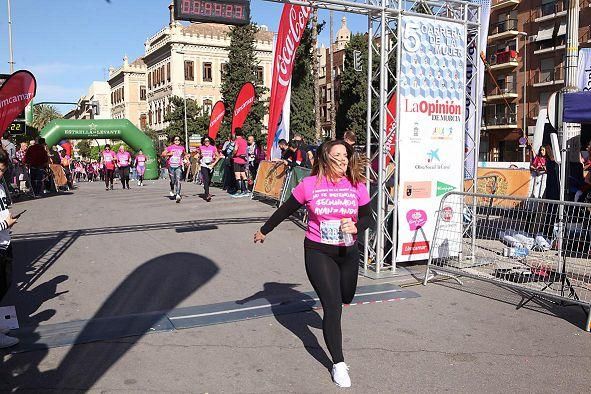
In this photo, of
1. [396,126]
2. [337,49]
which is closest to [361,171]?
[396,126]

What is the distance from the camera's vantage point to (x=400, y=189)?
24.5 feet

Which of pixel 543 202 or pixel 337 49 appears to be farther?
pixel 337 49

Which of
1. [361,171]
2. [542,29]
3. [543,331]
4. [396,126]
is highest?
[542,29]

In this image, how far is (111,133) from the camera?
35062 mm

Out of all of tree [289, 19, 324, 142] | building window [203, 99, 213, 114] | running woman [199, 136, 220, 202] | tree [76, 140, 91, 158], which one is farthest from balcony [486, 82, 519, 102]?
tree [76, 140, 91, 158]

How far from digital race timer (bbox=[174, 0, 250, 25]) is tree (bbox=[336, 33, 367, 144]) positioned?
40612 millimetres

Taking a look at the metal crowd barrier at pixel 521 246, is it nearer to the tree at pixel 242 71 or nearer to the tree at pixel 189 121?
the tree at pixel 242 71

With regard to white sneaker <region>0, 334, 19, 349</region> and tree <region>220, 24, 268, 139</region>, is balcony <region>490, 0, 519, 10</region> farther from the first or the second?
white sneaker <region>0, 334, 19, 349</region>

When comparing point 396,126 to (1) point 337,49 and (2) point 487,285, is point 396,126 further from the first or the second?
(1) point 337,49

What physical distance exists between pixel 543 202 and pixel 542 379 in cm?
247

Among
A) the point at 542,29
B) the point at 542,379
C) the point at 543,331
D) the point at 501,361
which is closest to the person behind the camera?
the point at 542,379

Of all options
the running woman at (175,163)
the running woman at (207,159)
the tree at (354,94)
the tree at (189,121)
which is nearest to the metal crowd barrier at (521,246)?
the running woman at (207,159)

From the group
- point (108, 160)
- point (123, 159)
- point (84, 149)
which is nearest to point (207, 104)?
point (84, 149)

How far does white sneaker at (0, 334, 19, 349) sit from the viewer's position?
4.63m
